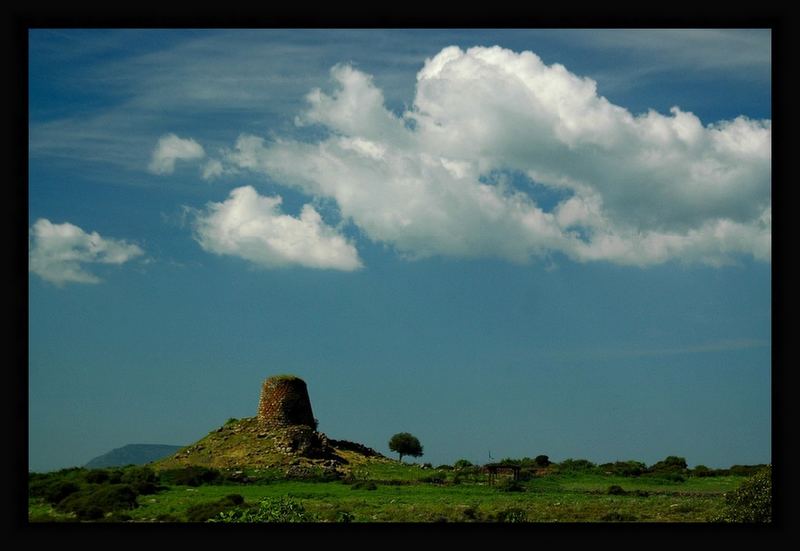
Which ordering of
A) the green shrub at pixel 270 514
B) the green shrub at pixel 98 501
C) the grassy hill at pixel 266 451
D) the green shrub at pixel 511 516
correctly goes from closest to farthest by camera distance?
the green shrub at pixel 270 514
the green shrub at pixel 511 516
the green shrub at pixel 98 501
the grassy hill at pixel 266 451

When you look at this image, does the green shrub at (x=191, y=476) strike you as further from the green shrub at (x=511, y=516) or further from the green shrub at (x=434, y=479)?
the green shrub at (x=511, y=516)

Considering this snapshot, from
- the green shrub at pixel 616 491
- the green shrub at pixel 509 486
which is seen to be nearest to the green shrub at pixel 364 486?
the green shrub at pixel 509 486

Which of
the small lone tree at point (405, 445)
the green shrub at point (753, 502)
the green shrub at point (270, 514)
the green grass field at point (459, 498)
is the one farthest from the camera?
the small lone tree at point (405, 445)

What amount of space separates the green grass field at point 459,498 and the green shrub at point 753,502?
11.5 feet

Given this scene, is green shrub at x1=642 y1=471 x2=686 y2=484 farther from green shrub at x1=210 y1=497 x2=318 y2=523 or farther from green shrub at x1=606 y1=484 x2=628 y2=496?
green shrub at x1=210 y1=497 x2=318 y2=523

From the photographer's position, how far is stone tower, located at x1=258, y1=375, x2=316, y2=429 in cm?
6944

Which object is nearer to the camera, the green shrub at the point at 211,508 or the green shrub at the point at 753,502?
Answer: the green shrub at the point at 753,502

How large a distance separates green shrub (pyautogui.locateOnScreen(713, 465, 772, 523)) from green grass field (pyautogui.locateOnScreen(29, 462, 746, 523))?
3507mm

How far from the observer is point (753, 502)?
33.3 m

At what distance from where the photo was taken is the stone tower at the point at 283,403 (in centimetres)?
6944
